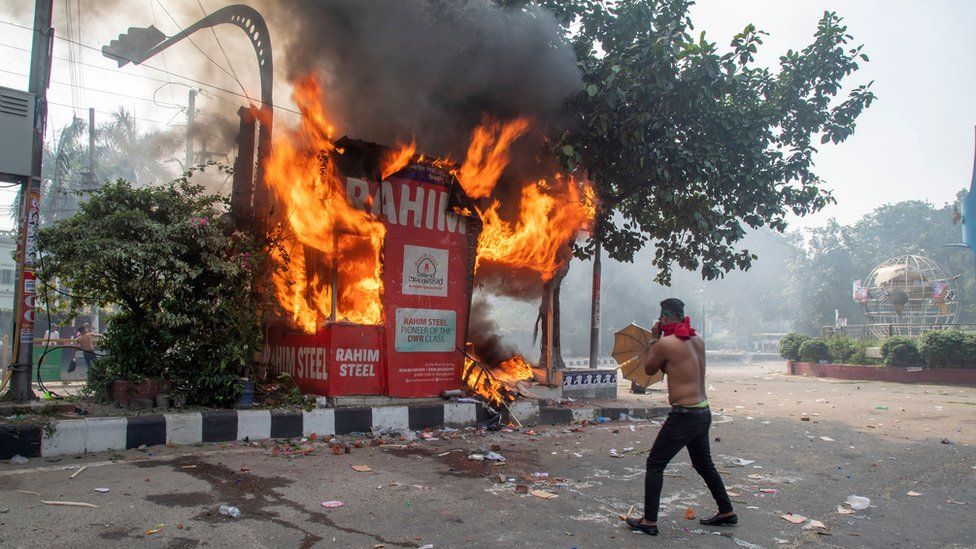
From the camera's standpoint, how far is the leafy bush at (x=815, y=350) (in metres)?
21.7

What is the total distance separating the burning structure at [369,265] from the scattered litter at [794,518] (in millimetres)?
4441

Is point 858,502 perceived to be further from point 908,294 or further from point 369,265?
point 908,294

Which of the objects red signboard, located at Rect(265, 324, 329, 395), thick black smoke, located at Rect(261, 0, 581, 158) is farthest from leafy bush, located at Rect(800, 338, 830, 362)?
red signboard, located at Rect(265, 324, 329, 395)

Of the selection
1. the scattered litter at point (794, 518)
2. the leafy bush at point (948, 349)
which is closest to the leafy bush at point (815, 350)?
the leafy bush at point (948, 349)

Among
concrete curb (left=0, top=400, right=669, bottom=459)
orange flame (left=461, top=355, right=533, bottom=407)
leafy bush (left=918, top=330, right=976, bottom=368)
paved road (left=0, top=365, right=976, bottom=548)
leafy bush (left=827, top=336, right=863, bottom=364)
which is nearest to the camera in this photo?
paved road (left=0, top=365, right=976, bottom=548)

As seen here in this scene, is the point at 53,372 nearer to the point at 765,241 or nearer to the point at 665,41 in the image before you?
the point at 665,41

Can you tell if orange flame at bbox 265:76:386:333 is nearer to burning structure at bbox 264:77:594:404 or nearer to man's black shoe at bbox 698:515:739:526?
burning structure at bbox 264:77:594:404

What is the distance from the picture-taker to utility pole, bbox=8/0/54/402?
6.19m

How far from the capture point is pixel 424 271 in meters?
8.30

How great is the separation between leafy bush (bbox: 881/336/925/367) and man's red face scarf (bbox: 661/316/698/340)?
17.7 m

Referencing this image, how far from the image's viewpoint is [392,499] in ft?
14.9

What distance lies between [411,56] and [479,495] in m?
6.45

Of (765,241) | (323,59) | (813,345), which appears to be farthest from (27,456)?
(765,241)

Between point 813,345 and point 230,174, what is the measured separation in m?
20.0
